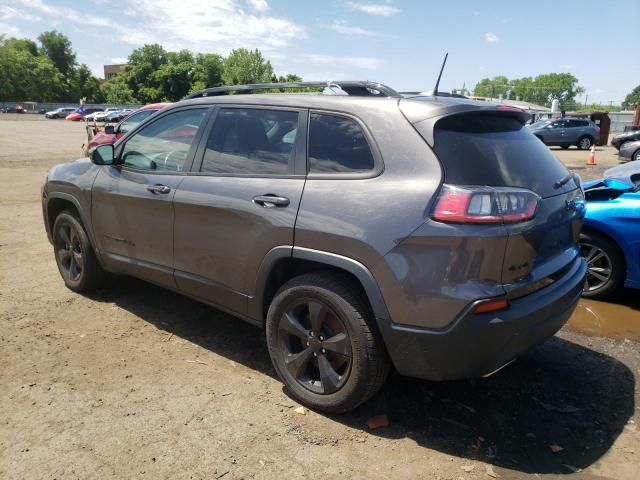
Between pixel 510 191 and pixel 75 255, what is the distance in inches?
152

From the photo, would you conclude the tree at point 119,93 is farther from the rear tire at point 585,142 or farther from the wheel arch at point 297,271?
the wheel arch at point 297,271

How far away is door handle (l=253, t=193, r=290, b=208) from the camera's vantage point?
293cm

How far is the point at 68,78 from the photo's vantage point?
98375 mm

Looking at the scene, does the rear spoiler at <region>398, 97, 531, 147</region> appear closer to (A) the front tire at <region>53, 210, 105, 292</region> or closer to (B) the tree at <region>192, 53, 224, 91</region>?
(A) the front tire at <region>53, 210, 105, 292</region>

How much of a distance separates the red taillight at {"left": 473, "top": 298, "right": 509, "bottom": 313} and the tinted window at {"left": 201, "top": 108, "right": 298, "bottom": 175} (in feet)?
4.35

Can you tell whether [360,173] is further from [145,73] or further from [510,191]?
[145,73]

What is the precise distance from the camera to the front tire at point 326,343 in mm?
2701

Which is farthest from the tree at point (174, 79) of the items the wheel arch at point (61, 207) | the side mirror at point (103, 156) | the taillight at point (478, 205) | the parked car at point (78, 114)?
the taillight at point (478, 205)

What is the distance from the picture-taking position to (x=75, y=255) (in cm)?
469

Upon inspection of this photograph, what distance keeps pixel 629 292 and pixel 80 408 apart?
501cm

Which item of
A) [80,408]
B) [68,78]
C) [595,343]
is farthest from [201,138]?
[68,78]

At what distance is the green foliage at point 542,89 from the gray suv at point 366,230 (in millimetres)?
138197

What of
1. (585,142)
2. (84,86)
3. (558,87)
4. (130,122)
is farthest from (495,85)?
(130,122)

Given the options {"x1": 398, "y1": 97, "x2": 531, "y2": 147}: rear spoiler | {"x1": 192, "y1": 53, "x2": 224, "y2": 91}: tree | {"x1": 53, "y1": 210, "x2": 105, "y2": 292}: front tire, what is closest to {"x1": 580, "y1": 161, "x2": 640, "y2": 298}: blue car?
{"x1": 398, "y1": 97, "x2": 531, "y2": 147}: rear spoiler
